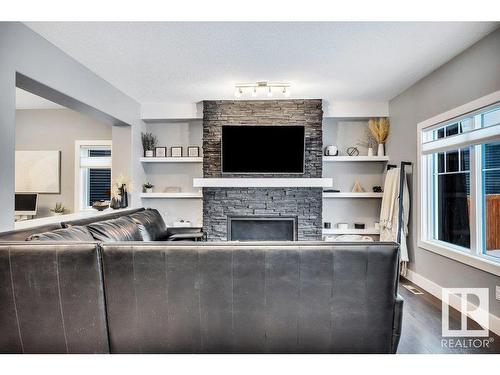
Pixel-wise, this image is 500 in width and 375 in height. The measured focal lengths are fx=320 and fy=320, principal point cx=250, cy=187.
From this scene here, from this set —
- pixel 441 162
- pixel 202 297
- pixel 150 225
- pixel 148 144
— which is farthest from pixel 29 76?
pixel 441 162

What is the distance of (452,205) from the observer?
372cm

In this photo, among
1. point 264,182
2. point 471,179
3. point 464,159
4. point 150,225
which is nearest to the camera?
point 471,179

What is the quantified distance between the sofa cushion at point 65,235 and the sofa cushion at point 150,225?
3.59 feet

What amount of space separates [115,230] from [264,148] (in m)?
2.87

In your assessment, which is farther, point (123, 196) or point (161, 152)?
point (161, 152)

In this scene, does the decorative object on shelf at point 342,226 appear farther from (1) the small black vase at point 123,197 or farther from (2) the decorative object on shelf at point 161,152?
A: (1) the small black vase at point 123,197

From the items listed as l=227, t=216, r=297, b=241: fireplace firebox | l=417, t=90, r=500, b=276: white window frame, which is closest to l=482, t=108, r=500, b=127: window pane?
l=417, t=90, r=500, b=276: white window frame

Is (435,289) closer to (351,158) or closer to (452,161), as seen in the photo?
(452,161)

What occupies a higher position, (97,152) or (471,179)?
(97,152)

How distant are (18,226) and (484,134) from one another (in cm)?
418

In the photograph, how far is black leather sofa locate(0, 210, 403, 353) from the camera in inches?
67.2

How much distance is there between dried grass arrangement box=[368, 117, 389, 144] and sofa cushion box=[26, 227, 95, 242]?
4.59 m

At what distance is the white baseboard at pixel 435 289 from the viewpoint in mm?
2723

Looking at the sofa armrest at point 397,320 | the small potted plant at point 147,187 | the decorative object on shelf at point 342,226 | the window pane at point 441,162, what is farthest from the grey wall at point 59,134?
the sofa armrest at point 397,320
